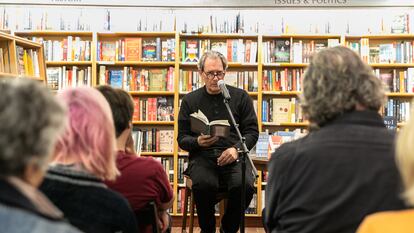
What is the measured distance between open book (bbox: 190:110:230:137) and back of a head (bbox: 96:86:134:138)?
1.25 metres

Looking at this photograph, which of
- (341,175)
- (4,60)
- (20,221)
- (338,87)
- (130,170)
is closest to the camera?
(20,221)

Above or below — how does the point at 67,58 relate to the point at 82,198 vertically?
above

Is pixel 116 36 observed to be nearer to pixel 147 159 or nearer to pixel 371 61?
pixel 371 61

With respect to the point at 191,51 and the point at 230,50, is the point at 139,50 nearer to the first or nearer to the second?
the point at 191,51

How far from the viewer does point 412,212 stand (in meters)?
0.92

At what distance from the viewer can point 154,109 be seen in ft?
18.2

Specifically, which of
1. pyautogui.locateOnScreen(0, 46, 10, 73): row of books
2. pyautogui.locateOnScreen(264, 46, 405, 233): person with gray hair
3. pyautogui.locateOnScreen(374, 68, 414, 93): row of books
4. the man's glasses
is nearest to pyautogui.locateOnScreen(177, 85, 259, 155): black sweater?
the man's glasses

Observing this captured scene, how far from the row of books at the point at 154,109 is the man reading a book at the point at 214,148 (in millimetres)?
1818

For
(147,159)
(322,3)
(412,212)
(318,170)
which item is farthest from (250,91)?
(412,212)

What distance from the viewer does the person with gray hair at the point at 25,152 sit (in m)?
0.83

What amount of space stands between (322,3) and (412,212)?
515 centimetres

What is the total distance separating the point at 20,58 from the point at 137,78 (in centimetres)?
162

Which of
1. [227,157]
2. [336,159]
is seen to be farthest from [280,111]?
[336,159]

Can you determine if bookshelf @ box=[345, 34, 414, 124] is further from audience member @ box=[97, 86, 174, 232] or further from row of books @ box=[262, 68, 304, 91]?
audience member @ box=[97, 86, 174, 232]
